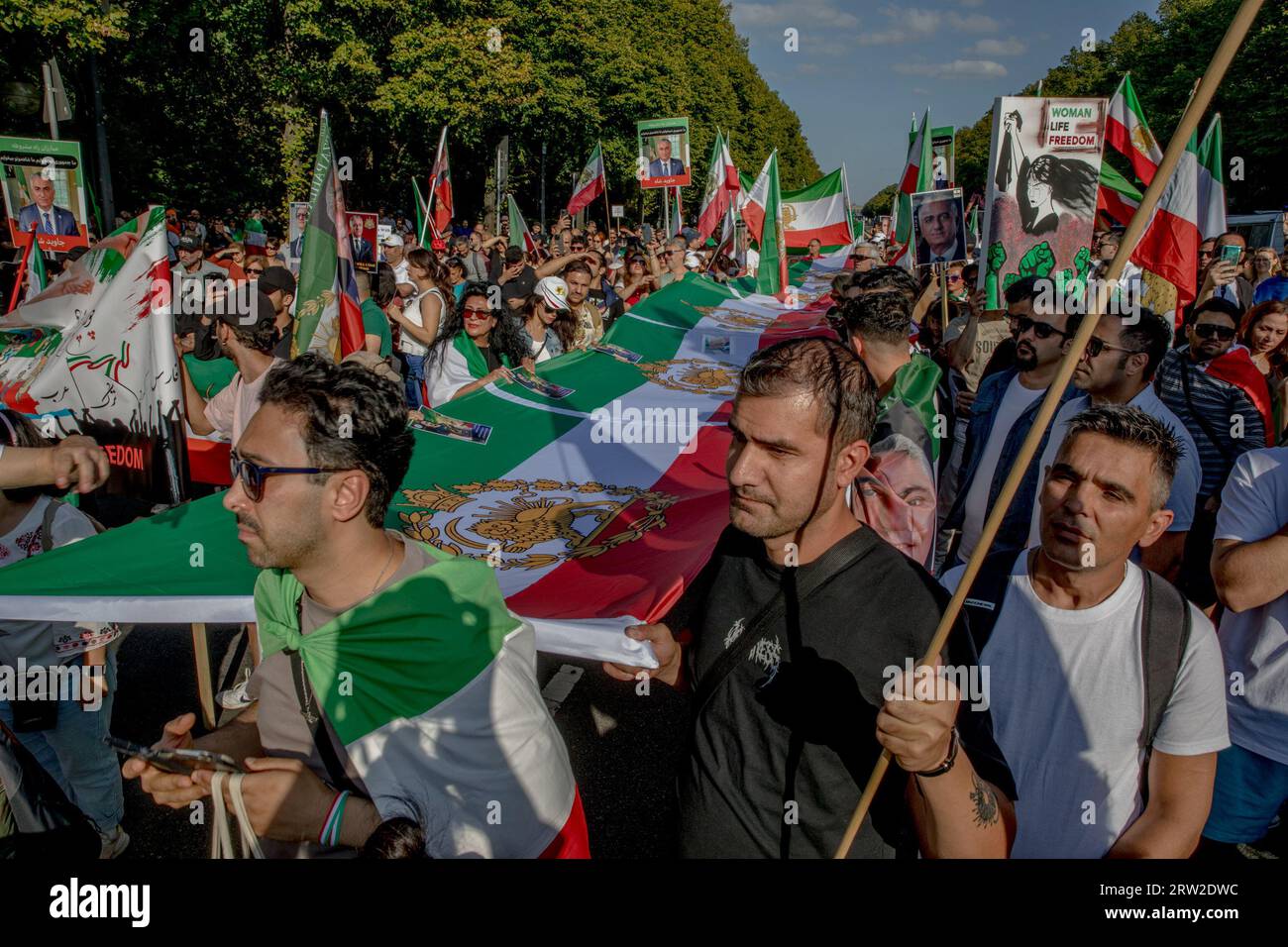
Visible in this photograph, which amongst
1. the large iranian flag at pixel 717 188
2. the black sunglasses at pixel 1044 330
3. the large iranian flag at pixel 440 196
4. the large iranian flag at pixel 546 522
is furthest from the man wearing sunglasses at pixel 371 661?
the large iranian flag at pixel 717 188

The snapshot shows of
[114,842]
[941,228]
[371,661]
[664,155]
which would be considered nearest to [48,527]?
[114,842]

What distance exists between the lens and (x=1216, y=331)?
17.8ft

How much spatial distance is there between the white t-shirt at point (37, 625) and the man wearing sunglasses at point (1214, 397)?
496 cm

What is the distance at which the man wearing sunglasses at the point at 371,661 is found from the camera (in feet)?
7.07

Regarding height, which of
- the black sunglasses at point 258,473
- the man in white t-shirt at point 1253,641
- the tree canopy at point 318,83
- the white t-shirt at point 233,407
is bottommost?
the man in white t-shirt at point 1253,641

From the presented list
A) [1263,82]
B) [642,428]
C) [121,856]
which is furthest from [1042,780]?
[1263,82]

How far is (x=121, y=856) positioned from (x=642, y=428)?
4.07 meters

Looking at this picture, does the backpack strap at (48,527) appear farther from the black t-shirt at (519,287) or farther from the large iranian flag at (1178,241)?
the large iranian flag at (1178,241)

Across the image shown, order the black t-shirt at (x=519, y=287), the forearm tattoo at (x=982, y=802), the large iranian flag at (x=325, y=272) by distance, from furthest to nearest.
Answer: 1. the black t-shirt at (x=519, y=287)
2. the large iranian flag at (x=325, y=272)
3. the forearm tattoo at (x=982, y=802)

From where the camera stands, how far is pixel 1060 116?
20.8 feet

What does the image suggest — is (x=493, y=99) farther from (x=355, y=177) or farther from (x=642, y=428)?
(x=642, y=428)

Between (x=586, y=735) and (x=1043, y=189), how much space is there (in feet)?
16.1

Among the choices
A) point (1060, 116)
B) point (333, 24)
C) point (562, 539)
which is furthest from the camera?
point (333, 24)
